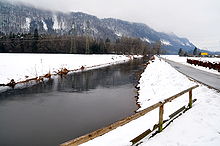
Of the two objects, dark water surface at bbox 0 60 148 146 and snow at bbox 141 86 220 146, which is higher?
snow at bbox 141 86 220 146

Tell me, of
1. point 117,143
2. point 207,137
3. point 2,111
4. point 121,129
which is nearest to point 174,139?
point 207,137

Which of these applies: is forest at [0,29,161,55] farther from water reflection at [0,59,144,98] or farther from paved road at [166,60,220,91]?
paved road at [166,60,220,91]

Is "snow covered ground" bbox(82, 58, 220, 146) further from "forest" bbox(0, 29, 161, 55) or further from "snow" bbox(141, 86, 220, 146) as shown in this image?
"forest" bbox(0, 29, 161, 55)

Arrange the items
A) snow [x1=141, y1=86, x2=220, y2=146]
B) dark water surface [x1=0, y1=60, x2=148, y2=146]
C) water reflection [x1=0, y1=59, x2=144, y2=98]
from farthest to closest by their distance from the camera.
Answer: water reflection [x1=0, y1=59, x2=144, y2=98] < dark water surface [x1=0, y1=60, x2=148, y2=146] < snow [x1=141, y1=86, x2=220, y2=146]

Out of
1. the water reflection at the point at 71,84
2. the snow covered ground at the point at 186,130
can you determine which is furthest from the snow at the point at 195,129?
the water reflection at the point at 71,84

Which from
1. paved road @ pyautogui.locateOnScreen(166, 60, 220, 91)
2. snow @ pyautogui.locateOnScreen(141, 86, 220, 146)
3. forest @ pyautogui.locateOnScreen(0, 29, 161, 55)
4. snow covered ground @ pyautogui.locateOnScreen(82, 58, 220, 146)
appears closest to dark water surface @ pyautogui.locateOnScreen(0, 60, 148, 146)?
snow covered ground @ pyautogui.locateOnScreen(82, 58, 220, 146)

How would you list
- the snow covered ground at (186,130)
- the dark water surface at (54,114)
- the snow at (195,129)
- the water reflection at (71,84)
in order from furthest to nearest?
1. the water reflection at (71,84)
2. the dark water surface at (54,114)
3. the snow covered ground at (186,130)
4. the snow at (195,129)

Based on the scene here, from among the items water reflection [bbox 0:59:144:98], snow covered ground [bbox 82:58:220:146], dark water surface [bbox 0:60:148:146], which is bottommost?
dark water surface [bbox 0:60:148:146]

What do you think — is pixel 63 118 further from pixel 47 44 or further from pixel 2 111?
pixel 47 44

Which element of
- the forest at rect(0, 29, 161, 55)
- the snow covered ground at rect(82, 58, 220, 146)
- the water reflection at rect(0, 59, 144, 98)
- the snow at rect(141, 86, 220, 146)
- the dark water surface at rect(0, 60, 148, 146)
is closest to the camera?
the snow at rect(141, 86, 220, 146)

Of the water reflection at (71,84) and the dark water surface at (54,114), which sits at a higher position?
the water reflection at (71,84)

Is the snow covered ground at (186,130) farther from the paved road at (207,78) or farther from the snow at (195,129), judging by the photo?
the paved road at (207,78)

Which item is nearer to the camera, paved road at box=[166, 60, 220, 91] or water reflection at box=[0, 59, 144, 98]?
paved road at box=[166, 60, 220, 91]

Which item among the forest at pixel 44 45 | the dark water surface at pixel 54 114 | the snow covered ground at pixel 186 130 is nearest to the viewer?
the snow covered ground at pixel 186 130
